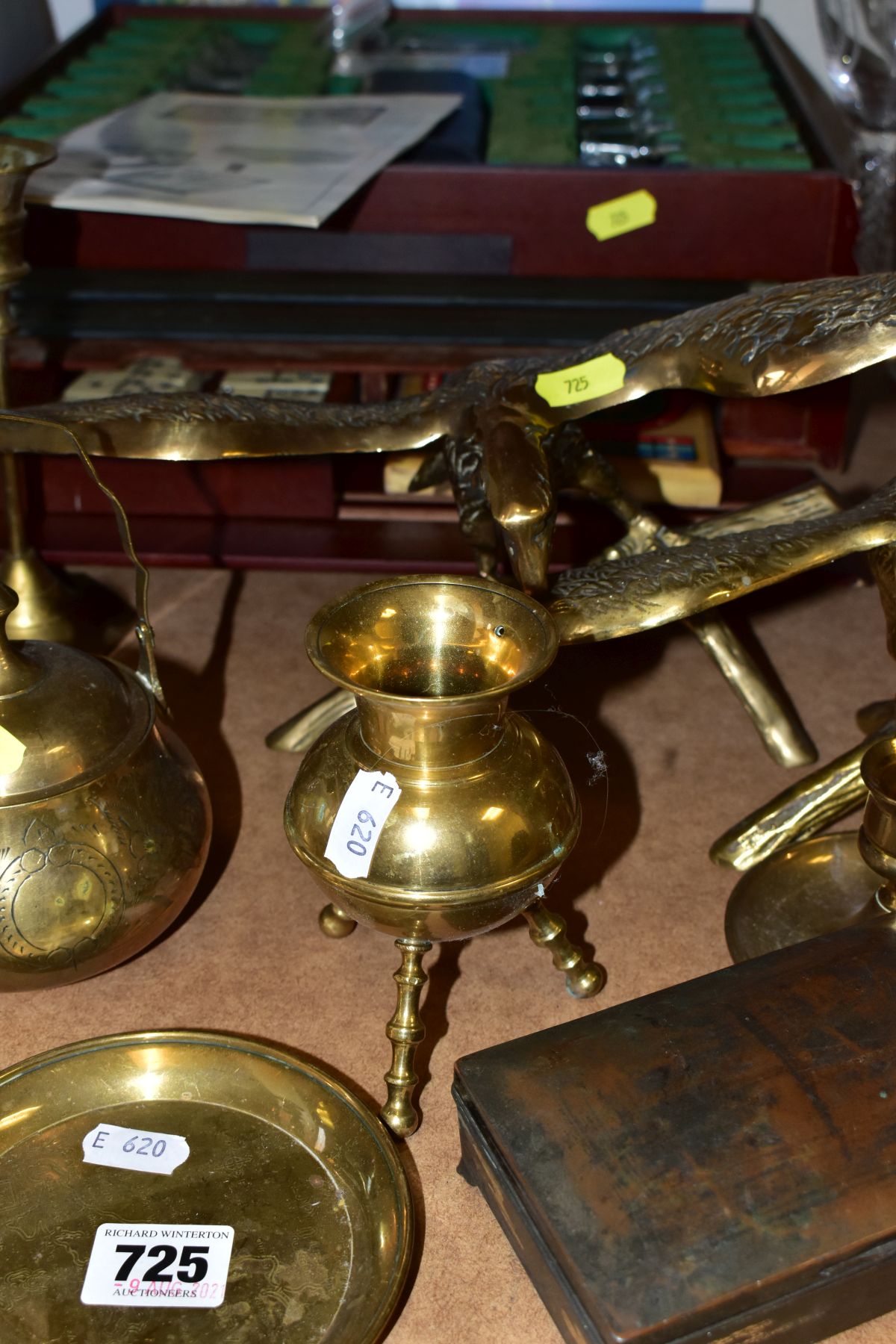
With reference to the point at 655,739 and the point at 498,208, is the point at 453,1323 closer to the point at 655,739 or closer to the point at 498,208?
the point at 655,739

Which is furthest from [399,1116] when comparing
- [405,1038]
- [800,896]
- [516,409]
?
[516,409]

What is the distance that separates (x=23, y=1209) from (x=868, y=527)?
0.87 m

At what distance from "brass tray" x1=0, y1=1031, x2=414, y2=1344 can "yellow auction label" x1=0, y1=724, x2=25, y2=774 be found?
0.24 metres

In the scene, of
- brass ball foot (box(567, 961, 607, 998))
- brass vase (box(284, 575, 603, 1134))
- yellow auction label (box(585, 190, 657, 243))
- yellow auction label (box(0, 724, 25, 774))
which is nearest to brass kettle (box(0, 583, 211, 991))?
yellow auction label (box(0, 724, 25, 774))

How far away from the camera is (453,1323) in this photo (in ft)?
3.07

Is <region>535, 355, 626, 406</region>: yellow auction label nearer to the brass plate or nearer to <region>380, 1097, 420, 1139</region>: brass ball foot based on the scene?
the brass plate

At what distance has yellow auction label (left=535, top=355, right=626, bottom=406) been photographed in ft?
4.05

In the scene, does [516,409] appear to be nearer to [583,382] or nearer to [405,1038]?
[583,382]

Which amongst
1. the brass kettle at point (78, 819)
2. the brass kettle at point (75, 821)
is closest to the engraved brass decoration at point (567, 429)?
the brass kettle at point (78, 819)

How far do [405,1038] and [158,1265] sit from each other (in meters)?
0.24

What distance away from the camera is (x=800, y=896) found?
1.26 metres

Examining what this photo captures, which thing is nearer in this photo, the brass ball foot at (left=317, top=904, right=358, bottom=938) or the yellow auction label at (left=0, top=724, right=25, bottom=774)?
the yellow auction label at (left=0, top=724, right=25, bottom=774)

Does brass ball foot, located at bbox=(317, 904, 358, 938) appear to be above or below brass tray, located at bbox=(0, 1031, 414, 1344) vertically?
below

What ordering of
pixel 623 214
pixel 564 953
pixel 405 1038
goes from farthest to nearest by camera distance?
pixel 623 214, pixel 564 953, pixel 405 1038
